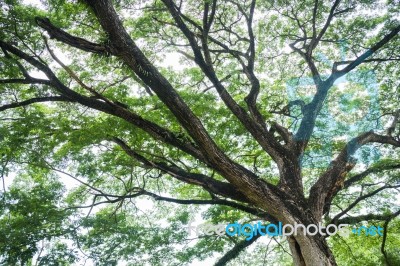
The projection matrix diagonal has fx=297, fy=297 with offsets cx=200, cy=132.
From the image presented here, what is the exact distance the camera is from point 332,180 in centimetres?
536

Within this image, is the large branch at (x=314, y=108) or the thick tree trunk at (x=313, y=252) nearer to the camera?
the thick tree trunk at (x=313, y=252)

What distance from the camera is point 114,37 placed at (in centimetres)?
369

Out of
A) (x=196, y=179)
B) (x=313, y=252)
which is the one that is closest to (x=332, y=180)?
(x=313, y=252)

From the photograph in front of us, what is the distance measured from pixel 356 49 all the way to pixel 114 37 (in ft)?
19.8

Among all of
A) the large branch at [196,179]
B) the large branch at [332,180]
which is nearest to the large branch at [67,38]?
the large branch at [196,179]

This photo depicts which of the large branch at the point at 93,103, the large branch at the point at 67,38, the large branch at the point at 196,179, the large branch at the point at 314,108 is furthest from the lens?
the large branch at the point at 314,108

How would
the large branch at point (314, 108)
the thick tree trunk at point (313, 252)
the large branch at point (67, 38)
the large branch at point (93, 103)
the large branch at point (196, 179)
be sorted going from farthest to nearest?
the large branch at point (314, 108) → the large branch at point (196, 179) → the large branch at point (93, 103) → the thick tree trunk at point (313, 252) → the large branch at point (67, 38)

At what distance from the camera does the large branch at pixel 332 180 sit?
5.05 meters

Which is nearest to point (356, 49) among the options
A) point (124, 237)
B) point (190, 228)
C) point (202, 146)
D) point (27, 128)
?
point (202, 146)

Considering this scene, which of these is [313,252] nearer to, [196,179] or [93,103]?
[196,179]

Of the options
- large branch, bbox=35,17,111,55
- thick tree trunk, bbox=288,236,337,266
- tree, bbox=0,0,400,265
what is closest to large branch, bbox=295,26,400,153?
tree, bbox=0,0,400,265

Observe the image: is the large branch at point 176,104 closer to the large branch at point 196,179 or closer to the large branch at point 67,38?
the large branch at point 67,38

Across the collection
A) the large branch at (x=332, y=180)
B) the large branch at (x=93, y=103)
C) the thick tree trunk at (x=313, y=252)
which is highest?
the large branch at (x=93, y=103)

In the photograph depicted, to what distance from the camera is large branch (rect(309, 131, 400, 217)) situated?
5051 millimetres
